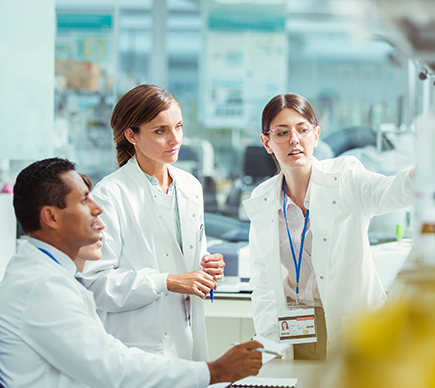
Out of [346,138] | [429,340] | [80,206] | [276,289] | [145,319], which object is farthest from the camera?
[346,138]

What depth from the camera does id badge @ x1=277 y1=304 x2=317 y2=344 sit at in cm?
195

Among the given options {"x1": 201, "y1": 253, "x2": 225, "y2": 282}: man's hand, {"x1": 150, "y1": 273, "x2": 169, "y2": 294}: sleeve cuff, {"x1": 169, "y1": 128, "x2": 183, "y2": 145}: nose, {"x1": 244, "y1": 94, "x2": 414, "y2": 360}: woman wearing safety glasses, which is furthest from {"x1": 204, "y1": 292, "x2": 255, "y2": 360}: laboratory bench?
{"x1": 169, "y1": 128, "x2": 183, "y2": 145}: nose

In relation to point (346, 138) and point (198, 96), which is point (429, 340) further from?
point (198, 96)

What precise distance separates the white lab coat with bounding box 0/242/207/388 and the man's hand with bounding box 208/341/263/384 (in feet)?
0.12

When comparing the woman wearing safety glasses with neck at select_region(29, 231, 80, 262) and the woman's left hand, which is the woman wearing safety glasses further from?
neck at select_region(29, 231, 80, 262)

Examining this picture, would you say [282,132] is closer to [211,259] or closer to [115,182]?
[211,259]

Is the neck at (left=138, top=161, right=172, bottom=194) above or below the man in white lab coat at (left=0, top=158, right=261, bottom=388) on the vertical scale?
above

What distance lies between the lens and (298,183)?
7.02 feet

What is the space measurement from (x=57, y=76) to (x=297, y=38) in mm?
2642

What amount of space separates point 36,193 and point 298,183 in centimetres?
112

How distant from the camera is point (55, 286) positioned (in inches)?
50.6

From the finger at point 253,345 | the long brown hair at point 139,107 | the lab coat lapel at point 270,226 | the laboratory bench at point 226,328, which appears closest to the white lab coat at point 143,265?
the long brown hair at point 139,107

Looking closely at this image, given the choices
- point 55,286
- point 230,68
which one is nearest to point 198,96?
point 230,68

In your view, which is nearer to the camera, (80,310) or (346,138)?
(80,310)
